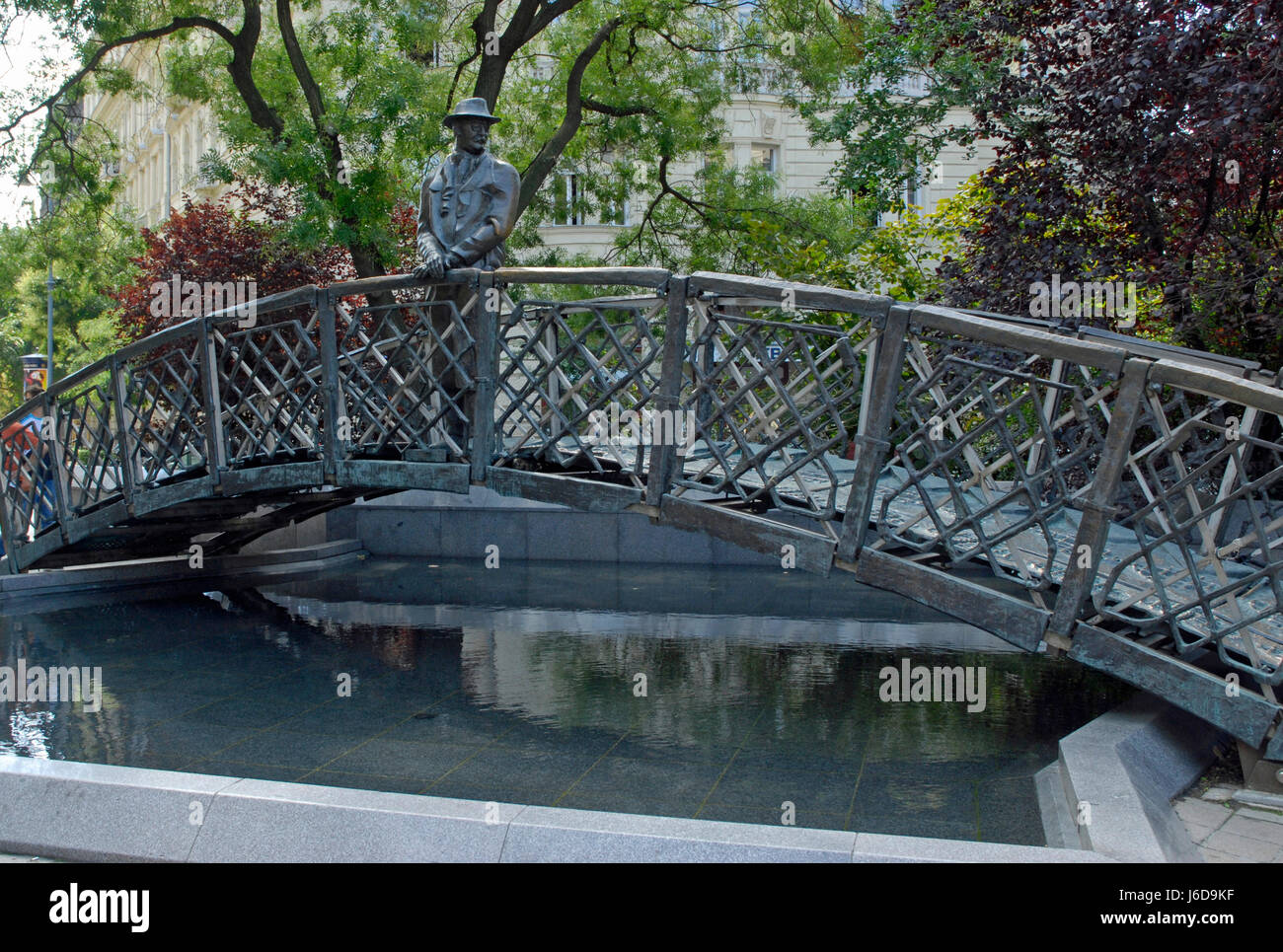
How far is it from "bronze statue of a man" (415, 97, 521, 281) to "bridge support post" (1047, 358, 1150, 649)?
4.65 meters

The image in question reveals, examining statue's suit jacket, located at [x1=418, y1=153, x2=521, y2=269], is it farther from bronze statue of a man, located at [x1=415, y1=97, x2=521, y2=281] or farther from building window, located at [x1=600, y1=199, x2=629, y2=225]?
building window, located at [x1=600, y1=199, x2=629, y2=225]

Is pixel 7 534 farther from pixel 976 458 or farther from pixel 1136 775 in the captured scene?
pixel 1136 775

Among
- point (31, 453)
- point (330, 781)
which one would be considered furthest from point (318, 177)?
point (330, 781)

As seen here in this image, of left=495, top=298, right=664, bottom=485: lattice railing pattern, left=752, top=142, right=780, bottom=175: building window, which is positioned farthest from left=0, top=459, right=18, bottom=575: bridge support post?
left=752, top=142, right=780, bottom=175: building window

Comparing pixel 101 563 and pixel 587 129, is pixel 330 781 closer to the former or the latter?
pixel 101 563

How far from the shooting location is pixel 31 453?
35.1 ft

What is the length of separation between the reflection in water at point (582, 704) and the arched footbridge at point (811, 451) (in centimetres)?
94

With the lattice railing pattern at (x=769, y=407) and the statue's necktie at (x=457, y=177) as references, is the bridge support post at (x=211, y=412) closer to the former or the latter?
the statue's necktie at (x=457, y=177)

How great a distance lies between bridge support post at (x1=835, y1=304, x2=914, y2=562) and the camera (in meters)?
6.13

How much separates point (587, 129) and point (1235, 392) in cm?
1524

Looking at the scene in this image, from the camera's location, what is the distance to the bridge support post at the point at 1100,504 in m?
5.38

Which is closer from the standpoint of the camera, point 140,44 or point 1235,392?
point 1235,392

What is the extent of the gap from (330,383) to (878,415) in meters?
4.40

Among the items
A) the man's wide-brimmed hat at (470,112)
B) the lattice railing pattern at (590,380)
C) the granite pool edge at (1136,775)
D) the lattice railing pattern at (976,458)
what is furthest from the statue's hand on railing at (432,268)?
the granite pool edge at (1136,775)
